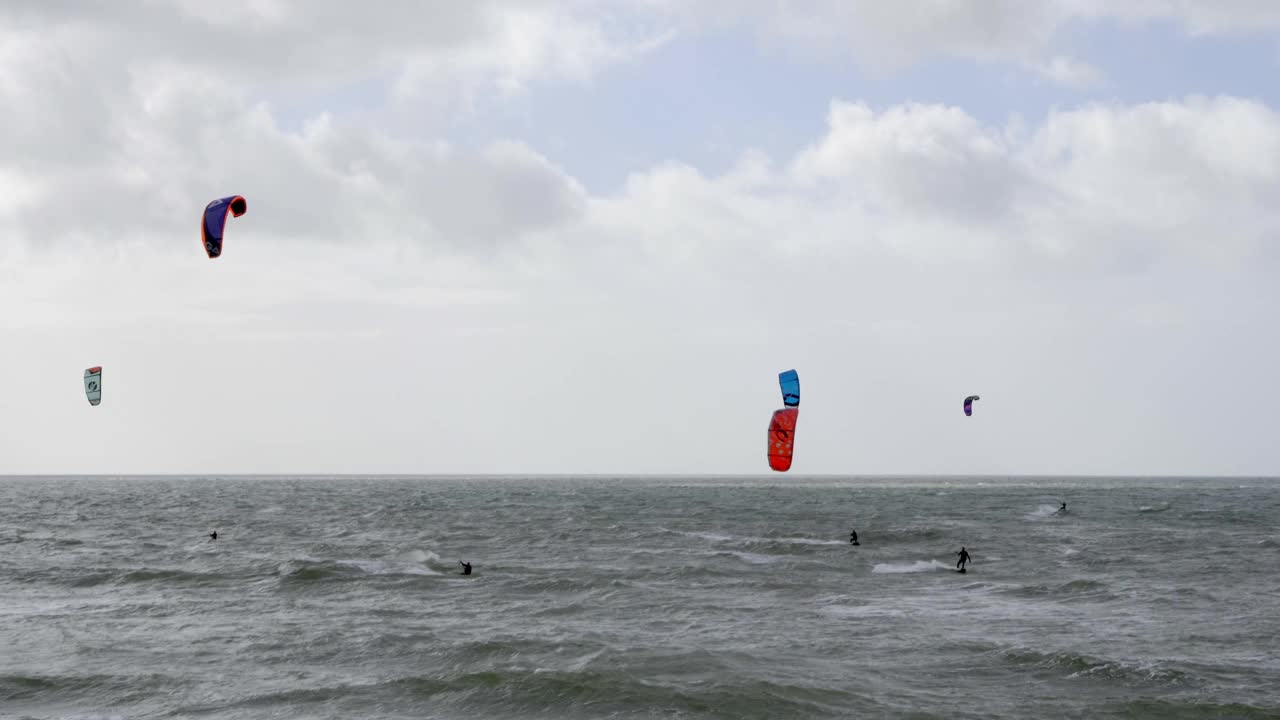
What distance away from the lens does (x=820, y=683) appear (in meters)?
17.5

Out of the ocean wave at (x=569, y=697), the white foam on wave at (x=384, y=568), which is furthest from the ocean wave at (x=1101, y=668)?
the white foam on wave at (x=384, y=568)

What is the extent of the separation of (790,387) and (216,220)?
72.7 ft

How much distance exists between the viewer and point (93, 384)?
45.1m

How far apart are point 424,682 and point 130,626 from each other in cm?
941

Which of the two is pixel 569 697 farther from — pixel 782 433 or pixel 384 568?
pixel 782 433

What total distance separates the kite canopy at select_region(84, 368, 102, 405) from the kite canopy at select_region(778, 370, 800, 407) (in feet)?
90.0

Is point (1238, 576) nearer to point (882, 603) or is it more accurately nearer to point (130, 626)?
point (882, 603)

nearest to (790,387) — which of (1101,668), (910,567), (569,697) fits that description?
(910,567)

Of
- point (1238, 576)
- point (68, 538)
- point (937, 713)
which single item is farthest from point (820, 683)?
point (68, 538)

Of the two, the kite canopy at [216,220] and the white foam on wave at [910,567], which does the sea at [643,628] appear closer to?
the white foam on wave at [910,567]

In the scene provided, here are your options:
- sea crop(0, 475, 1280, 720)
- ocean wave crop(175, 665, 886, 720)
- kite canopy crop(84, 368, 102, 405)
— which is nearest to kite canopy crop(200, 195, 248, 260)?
sea crop(0, 475, 1280, 720)

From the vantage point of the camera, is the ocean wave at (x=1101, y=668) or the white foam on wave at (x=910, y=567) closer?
the ocean wave at (x=1101, y=668)

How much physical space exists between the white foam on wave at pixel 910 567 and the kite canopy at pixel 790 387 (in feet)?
26.5

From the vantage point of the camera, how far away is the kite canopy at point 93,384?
4378 cm
